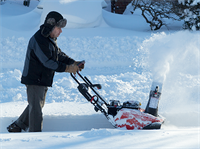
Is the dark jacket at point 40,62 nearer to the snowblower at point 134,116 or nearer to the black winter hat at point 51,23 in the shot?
the black winter hat at point 51,23

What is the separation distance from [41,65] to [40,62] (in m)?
0.04

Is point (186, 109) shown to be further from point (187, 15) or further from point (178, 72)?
point (187, 15)

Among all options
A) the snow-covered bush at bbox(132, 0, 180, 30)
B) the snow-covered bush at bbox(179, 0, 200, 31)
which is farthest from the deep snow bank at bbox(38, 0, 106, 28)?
the snow-covered bush at bbox(179, 0, 200, 31)

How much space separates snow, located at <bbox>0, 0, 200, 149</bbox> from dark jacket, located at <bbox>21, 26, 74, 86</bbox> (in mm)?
730

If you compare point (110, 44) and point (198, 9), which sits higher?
point (198, 9)

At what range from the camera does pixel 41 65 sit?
3.41m

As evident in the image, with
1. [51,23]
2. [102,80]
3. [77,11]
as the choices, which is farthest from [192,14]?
[51,23]

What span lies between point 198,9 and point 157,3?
7.12 feet

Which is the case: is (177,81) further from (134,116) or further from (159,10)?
(159,10)

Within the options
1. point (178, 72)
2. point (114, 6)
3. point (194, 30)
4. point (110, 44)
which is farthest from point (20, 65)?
point (114, 6)

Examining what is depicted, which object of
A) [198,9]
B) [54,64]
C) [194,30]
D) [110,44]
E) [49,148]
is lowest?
[49,148]

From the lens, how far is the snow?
8.05 feet

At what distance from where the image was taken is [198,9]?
9680mm

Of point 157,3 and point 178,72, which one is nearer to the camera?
point 178,72
